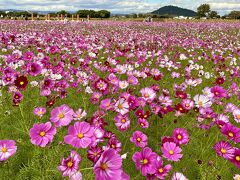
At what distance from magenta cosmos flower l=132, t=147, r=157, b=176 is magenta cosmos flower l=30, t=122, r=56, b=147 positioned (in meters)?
0.53

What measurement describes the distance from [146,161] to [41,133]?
67 centimetres

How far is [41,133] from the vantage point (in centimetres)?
196

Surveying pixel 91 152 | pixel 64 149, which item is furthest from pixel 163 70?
pixel 91 152

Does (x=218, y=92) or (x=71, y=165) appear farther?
(x=218, y=92)

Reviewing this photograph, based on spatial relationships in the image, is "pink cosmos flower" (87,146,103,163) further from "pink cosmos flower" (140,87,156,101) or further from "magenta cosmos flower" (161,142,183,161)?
"pink cosmos flower" (140,87,156,101)

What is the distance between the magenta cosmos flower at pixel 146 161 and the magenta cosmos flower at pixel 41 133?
1.75 feet

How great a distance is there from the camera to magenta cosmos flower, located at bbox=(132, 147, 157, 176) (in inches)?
70.6

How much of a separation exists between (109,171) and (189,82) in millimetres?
3238

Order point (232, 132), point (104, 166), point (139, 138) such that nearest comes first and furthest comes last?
point (104, 166) → point (232, 132) → point (139, 138)

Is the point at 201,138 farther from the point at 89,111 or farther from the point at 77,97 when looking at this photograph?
the point at 77,97

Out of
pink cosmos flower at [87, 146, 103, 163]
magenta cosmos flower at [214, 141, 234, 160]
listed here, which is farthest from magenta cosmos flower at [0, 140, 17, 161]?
magenta cosmos flower at [214, 141, 234, 160]

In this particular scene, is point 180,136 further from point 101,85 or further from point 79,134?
point 101,85

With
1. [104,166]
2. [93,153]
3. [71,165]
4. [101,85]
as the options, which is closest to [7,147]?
[71,165]

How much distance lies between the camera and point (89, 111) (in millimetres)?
3971
